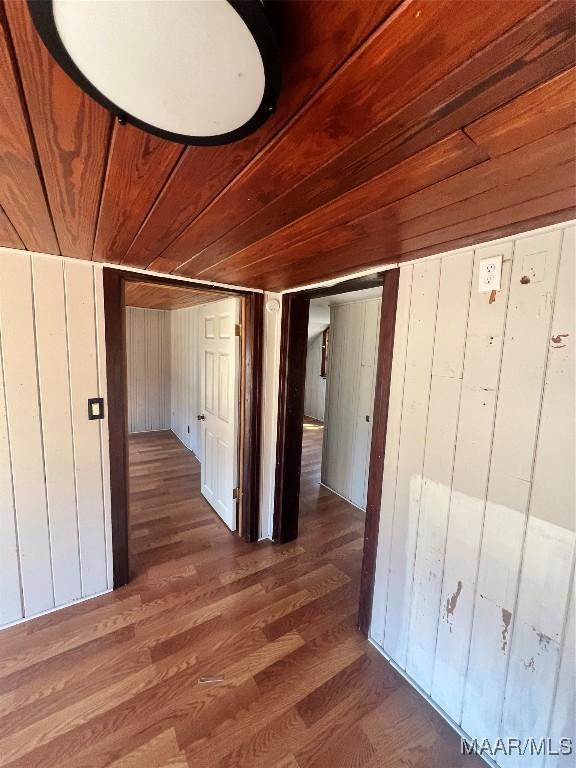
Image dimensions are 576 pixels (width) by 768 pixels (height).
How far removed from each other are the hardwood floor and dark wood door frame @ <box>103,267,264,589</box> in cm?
32

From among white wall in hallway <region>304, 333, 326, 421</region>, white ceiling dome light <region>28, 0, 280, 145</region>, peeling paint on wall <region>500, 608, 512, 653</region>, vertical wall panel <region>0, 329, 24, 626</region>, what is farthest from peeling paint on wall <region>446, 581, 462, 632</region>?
white wall in hallway <region>304, 333, 326, 421</region>

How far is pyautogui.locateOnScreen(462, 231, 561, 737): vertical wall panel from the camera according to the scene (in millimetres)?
1020

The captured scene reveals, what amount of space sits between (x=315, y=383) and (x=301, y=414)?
4.99 metres

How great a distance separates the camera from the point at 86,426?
5.68ft

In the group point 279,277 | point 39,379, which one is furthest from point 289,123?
point 39,379

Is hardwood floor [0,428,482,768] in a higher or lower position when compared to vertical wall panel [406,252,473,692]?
lower

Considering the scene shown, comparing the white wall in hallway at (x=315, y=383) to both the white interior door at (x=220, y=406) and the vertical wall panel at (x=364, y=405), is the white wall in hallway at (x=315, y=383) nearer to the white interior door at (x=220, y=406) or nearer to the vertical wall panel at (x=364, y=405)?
the vertical wall panel at (x=364, y=405)

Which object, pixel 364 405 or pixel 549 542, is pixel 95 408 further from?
pixel 364 405

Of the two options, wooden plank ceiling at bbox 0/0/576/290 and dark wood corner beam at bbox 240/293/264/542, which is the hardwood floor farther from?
wooden plank ceiling at bbox 0/0/576/290

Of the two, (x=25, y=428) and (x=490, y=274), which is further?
(x=25, y=428)

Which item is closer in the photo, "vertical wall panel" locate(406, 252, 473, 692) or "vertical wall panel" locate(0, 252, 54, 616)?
"vertical wall panel" locate(406, 252, 473, 692)

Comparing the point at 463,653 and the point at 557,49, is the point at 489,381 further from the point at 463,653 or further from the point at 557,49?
the point at 463,653

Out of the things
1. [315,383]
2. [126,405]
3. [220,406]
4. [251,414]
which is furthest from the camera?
[315,383]

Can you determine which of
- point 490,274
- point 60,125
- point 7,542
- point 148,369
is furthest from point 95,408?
point 148,369
